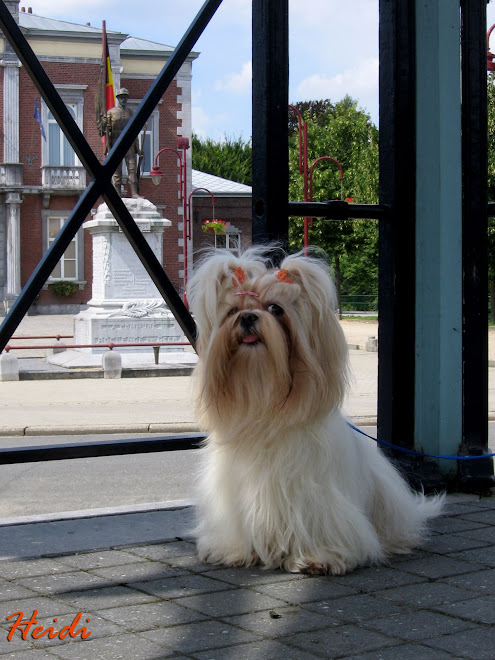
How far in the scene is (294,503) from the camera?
3.83 metres

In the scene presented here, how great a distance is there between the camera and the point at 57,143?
4031 centimetres

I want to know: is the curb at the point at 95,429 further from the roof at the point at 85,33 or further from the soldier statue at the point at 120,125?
the roof at the point at 85,33

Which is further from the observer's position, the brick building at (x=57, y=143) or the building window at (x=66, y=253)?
the building window at (x=66, y=253)

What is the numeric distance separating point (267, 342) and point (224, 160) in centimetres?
6628

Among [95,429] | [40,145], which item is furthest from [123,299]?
[40,145]

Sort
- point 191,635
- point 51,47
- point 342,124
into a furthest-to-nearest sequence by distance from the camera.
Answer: point 342,124 < point 51,47 < point 191,635

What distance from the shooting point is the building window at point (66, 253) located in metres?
40.1

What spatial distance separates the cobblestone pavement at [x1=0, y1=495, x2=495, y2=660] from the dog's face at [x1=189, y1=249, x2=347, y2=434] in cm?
66

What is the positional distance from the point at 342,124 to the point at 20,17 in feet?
51.2

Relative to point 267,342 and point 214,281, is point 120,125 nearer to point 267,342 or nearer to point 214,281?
point 214,281

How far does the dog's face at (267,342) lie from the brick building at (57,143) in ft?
117

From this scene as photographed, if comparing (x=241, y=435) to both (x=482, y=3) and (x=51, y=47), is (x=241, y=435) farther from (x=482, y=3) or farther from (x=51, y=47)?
(x=51, y=47)

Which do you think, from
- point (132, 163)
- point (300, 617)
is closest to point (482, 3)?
point (300, 617)

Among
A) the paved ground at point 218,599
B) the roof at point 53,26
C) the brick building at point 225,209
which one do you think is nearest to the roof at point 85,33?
the roof at point 53,26
